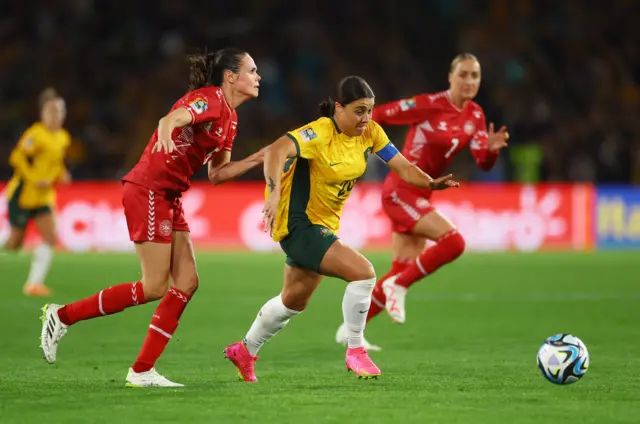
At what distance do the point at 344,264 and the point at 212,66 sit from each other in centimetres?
150

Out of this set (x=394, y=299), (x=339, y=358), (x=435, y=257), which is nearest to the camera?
(x=339, y=358)

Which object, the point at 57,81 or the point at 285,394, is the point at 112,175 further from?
the point at 285,394

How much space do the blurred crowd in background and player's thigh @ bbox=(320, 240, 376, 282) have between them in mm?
15549

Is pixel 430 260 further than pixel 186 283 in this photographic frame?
Yes

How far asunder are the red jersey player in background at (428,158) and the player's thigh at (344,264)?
2.42 m

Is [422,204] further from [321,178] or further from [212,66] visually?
[212,66]

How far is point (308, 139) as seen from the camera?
6703 mm

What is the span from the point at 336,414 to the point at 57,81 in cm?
1985

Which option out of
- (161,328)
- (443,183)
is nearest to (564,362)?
(443,183)

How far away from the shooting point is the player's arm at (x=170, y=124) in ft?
20.2

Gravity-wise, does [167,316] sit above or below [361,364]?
above

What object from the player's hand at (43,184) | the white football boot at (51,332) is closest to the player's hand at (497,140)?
the white football boot at (51,332)

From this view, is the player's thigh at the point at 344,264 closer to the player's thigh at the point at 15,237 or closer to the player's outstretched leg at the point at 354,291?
the player's outstretched leg at the point at 354,291

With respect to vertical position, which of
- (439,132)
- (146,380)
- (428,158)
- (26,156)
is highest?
(26,156)
